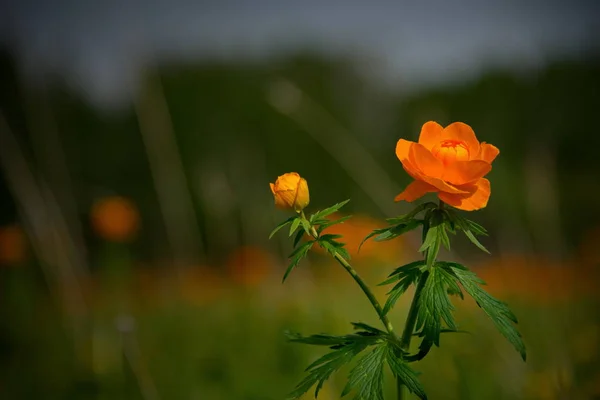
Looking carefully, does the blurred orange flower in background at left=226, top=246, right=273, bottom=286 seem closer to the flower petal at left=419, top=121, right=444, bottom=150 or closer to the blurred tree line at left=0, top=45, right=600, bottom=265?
the blurred tree line at left=0, top=45, right=600, bottom=265

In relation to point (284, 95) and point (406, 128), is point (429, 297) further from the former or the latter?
point (406, 128)

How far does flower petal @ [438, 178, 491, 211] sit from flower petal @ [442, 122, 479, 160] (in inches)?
1.5

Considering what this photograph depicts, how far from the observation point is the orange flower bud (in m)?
0.73

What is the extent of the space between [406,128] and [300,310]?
319cm

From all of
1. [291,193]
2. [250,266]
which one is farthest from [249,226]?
[291,193]

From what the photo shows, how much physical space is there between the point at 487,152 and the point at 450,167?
66 mm

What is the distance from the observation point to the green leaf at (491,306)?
1.97ft

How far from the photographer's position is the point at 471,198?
2.13 ft

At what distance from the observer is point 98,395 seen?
1.54 metres

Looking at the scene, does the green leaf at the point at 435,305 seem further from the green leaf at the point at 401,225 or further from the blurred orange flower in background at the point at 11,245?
the blurred orange flower in background at the point at 11,245

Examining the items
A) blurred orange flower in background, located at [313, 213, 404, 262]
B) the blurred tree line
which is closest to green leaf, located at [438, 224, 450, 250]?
blurred orange flower in background, located at [313, 213, 404, 262]

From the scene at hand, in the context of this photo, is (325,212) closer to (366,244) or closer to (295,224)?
(295,224)

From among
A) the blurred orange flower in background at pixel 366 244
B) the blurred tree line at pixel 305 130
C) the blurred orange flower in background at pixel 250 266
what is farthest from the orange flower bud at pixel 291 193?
the blurred tree line at pixel 305 130

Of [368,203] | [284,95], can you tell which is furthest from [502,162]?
[284,95]
